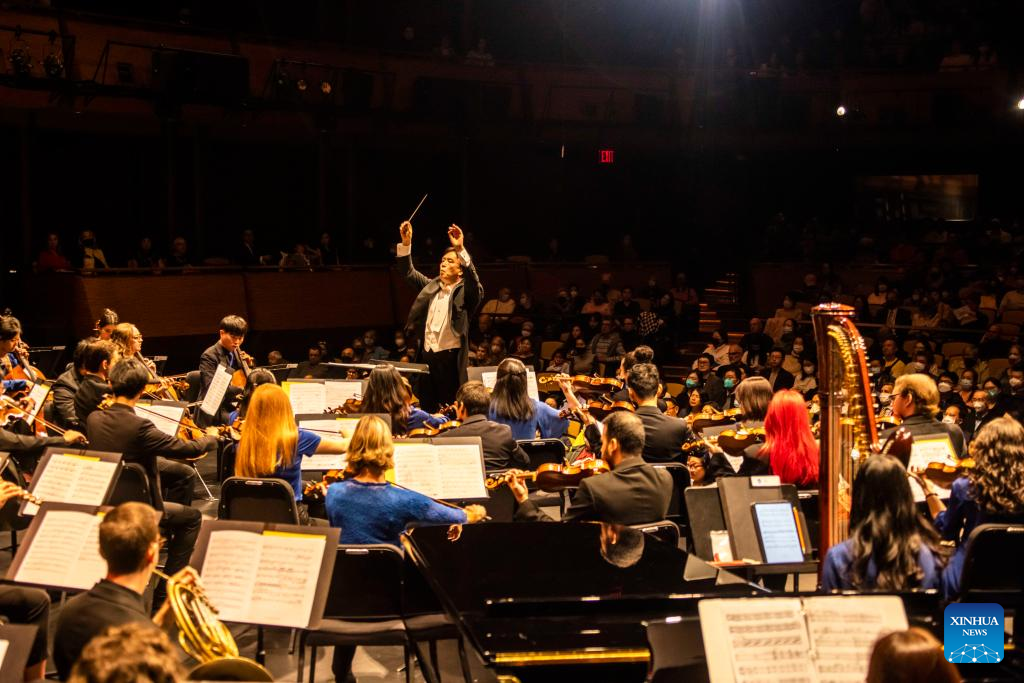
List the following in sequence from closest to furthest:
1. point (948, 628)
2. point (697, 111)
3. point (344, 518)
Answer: point (948, 628) < point (344, 518) < point (697, 111)

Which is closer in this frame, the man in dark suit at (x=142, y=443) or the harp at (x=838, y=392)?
the harp at (x=838, y=392)

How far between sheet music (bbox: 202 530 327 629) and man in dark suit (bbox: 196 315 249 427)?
421 cm

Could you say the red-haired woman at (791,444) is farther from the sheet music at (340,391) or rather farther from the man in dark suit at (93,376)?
the man in dark suit at (93,376)

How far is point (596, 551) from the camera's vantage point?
12.8ft

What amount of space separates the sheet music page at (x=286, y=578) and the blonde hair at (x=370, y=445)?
774 millimetres

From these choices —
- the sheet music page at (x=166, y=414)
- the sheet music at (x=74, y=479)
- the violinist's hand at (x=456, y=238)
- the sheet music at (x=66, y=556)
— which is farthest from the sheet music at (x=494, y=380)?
the sheet music at (x=66, y=556)

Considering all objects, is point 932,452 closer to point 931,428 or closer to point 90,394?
point 931,428

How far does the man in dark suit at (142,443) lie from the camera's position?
5535 mm

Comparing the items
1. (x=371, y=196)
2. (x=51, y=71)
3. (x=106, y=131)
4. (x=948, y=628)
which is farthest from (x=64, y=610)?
(x=371, y=196)

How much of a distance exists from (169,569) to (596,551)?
2.79 m

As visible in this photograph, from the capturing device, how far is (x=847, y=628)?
2516 millimetres

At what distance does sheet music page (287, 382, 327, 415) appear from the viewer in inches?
280

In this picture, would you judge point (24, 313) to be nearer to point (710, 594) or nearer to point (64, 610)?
point (64, 610)

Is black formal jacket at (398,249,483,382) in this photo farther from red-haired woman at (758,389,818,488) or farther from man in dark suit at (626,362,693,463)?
red-haired woman at (758,389,818,488)
